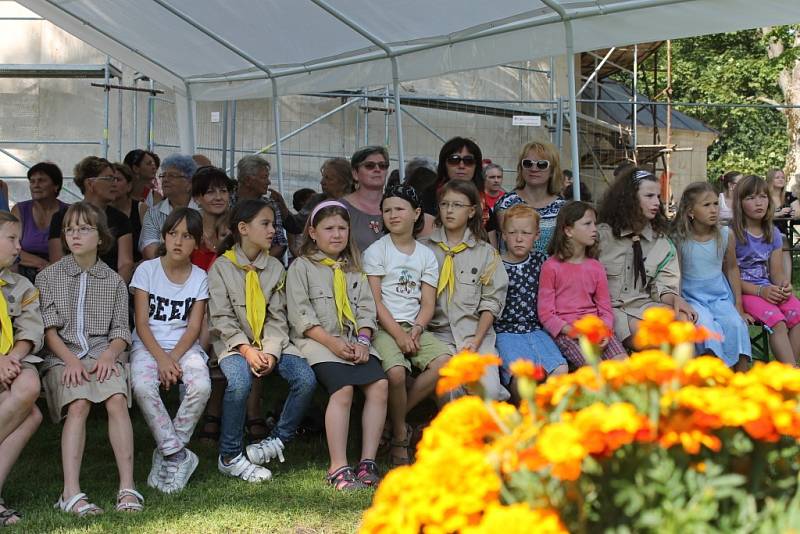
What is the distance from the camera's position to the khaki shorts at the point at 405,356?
499cm

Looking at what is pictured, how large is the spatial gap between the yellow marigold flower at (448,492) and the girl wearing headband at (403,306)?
10.7ft

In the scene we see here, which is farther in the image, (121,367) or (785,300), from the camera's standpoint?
(785,300)

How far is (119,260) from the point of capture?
19.2ft

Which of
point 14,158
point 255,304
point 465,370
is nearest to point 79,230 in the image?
point 255,304

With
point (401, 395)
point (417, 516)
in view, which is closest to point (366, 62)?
point (401, 395)

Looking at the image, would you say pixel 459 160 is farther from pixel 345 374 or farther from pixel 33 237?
pixel 33 237

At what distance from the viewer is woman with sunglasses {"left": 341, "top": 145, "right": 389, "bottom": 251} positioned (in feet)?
19.1

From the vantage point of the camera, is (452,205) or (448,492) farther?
(452,205)

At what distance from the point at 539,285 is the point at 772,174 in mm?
6560

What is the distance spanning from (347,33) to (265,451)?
12.0 feet

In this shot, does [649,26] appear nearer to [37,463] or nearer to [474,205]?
[474,205]

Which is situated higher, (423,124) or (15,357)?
(423,124)

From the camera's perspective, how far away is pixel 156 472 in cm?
461

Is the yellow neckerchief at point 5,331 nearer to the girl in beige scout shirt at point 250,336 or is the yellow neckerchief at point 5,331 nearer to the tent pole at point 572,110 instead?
the girl in beige scout shirt at point 250,336
